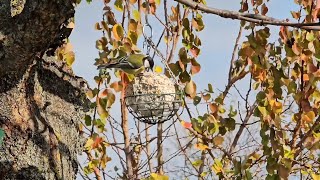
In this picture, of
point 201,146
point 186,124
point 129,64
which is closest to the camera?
point 129,64

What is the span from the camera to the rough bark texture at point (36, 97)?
105 centimetres

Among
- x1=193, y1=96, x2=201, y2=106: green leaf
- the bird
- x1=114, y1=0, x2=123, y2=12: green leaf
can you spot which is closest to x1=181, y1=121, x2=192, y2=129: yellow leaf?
x1=193, y1=96, x2=201, y2=106: green leaf

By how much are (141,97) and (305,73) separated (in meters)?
0.59

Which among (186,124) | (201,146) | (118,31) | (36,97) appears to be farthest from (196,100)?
(36,97)

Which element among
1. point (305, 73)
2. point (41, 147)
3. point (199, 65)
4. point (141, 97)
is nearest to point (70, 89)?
point (41, 147)

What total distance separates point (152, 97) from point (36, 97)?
0.50m

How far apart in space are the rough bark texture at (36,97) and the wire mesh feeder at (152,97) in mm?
322

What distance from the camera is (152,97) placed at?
167cm

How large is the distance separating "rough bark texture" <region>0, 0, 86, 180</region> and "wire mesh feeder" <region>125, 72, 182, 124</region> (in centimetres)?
32

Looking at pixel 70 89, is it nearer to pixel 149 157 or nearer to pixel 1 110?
pixel 1 110

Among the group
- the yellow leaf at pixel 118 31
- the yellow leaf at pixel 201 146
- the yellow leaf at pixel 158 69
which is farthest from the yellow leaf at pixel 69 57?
the yellow leaf at pixel 201 146

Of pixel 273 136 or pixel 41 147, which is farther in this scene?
pixel 273 136

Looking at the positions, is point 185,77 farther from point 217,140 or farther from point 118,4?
point 118,4

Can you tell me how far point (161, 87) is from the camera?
1.67 metres
